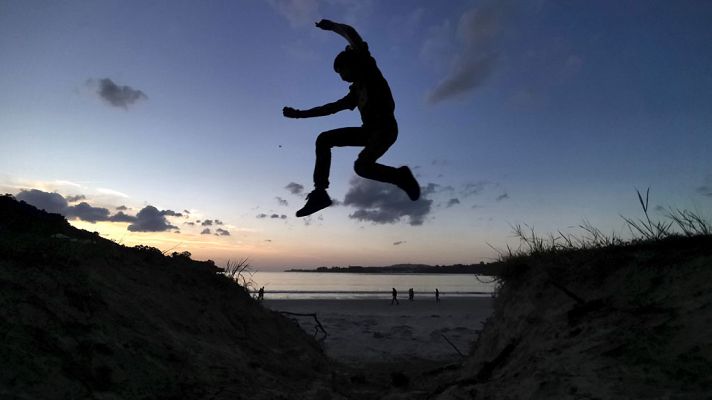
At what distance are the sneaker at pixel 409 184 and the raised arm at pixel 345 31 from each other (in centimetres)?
153

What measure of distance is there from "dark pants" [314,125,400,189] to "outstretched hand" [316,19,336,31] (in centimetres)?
112

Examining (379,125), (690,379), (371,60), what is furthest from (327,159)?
(690,379)

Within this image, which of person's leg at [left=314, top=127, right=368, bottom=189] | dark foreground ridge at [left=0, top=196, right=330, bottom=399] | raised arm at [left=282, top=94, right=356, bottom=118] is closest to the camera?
dark foreground ridge at [left=0, top=196, right=330, bottom=399]

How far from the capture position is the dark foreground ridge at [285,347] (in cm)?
289

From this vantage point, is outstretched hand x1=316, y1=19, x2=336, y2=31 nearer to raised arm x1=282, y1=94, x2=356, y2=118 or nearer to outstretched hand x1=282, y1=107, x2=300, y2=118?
raised arm x1=282, y1=94, x2=356, y2=118

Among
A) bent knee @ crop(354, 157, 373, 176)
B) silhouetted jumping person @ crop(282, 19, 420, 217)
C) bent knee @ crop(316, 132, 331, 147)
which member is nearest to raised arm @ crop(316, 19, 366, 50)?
silhouetted jumping person @ crop(282, 19, 420, 217)

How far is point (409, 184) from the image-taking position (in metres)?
5.23

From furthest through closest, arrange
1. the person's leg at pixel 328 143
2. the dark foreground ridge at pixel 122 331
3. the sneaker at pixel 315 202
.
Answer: the sneaker at pixel 315 202 → the person's leg at pixel 328 143 → the dark foreground ridge at pixel 122 331

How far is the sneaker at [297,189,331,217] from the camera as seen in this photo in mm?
5121

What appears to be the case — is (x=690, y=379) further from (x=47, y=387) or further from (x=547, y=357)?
(x=47, y=387)

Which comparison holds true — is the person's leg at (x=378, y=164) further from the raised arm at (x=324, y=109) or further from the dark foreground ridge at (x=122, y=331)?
the dark foreground ridge at (x=122, y=331)

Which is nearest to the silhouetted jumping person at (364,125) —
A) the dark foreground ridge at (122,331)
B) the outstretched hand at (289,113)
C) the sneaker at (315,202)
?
the sneaker at (315,202)

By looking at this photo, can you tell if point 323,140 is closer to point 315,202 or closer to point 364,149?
→ point 364,149

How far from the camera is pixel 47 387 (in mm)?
2809
